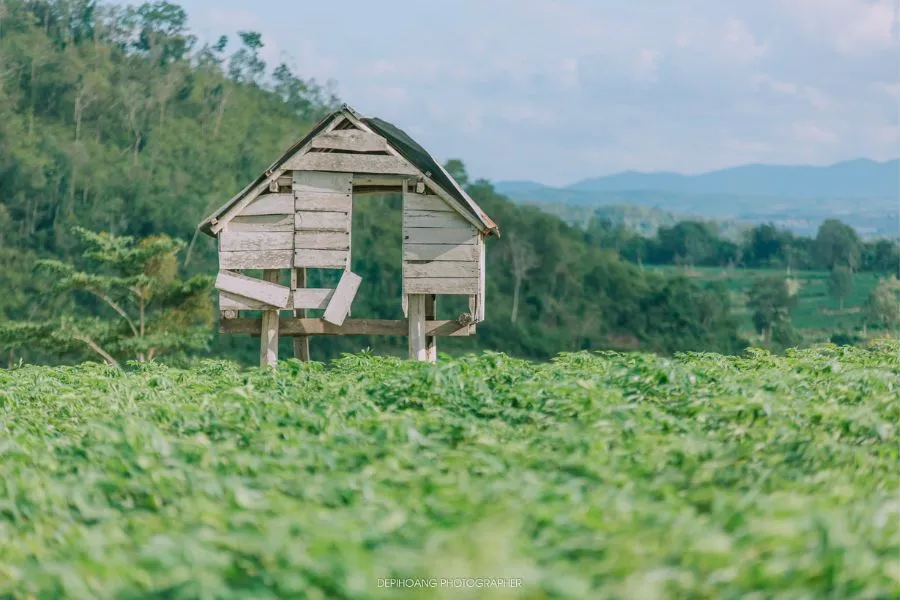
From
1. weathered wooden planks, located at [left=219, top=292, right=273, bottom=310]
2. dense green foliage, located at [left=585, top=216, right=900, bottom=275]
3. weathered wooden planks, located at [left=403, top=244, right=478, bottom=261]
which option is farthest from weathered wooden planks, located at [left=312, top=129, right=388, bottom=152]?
dense green foliage, located at [left=585, top=216, right=900, bottom=275]

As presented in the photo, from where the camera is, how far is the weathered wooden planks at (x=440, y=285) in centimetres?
1486

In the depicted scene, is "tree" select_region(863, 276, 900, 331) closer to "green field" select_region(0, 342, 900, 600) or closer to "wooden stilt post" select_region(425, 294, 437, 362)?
"wooden stilt post" select_region(425, 294, 437, 362)

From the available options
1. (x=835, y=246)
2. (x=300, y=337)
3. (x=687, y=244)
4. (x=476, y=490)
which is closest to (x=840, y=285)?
(x=835, y=246)

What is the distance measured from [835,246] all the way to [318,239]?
91.5 m

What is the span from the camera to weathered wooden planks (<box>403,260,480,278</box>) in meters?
14.9

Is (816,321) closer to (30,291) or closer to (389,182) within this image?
(30,291)

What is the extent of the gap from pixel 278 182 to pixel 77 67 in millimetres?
65240

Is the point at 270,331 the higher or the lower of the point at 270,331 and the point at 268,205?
the lower

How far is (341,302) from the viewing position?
15.1 m

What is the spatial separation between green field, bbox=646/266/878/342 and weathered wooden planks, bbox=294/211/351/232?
204 ft

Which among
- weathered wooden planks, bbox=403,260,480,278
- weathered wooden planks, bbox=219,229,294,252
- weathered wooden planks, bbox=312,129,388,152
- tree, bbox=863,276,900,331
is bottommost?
tree, bbox=863,276,900,331

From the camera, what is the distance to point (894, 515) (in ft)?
15.3

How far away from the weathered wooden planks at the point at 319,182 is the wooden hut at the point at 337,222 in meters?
0.01

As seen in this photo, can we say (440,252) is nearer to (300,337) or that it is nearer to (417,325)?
(417,325)
